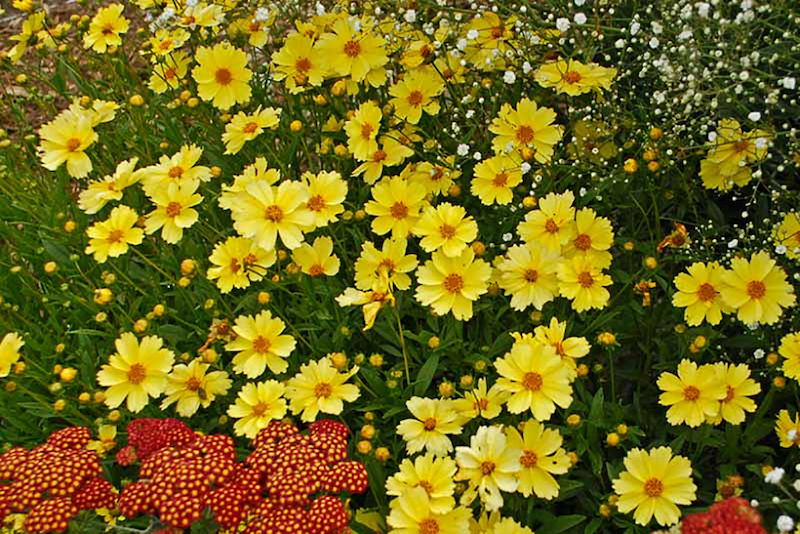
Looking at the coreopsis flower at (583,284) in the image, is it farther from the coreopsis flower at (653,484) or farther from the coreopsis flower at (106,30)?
the coreopsis flower at (106,30)

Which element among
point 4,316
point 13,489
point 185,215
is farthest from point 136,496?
point 4,316

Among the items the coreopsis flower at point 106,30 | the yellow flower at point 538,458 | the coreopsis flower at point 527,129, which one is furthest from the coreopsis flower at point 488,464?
the coreopsis flower at point 106,30

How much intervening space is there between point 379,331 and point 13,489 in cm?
96

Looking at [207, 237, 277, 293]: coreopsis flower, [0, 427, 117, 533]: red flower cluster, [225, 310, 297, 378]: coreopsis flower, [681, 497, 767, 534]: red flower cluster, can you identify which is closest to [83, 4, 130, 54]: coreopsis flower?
[207, 237, 277, 293]: coreopsis flower

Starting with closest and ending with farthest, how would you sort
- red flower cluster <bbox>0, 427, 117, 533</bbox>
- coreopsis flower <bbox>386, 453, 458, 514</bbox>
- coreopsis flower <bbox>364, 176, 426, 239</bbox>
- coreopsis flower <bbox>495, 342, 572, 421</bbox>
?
1. red flower cluster <bbox>0, 427, 117, 533</bbox>
2. coreopsis flower <bbox>386, 453, 458, 514</bbox>
3. coreopsis flower <bbox>495, 342, 572, 421</bbox>
4. coreopsis flower <bbox>364, 176, 426, 239</bbox>

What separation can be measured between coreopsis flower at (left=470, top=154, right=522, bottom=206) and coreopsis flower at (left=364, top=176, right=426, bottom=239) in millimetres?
164

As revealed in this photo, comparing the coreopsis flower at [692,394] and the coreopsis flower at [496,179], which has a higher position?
the coreopsis flower at [496,179]

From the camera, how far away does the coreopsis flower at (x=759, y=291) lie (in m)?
2.04

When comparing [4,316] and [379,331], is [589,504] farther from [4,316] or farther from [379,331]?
[4,316]

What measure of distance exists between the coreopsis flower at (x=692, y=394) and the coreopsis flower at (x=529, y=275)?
344 millimetres

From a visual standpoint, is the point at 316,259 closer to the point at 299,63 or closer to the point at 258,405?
the point at 258,405

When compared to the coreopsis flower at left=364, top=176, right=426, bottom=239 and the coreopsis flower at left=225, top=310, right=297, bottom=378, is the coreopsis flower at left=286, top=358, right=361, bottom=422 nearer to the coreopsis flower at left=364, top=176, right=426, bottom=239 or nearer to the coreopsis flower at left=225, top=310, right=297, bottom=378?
the coreopsis flower at left=225, top=310, right=297, bottom=378

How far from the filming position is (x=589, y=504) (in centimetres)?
211

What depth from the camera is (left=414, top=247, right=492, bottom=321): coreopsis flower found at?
213 centimetres
